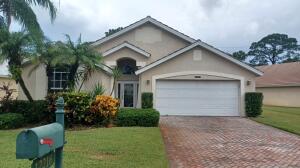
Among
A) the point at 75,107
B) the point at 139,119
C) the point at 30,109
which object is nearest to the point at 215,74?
the point at 139,119

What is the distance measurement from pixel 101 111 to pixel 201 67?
29.0 feet

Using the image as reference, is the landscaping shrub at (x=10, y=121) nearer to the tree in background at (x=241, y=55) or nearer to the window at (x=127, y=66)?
the window at (x=127, y=66)

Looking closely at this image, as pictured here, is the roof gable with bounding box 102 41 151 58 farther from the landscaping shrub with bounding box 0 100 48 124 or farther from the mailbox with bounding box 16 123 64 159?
the mailbox with bounding box 16 123 64 159

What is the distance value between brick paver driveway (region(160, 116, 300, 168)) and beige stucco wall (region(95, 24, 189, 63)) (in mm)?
9702

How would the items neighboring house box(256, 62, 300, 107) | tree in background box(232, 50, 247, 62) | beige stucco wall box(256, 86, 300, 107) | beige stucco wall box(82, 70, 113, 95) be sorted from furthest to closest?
tree in background box(232, 50, 247, 62), neighboring house box(256, 62, 300, 107), beige stucco wall box(256, 86, 300, 107), beige stucco wall box(82, 70, 113, 95)

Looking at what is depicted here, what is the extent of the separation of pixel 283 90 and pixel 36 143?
4069 cm

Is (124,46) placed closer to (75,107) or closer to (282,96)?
(75,107)

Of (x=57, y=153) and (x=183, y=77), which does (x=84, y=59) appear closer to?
(x=183, y=77)

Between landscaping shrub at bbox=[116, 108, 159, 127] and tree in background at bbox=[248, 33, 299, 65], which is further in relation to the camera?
tree in background at bbox=[248, 33, 299, 65]

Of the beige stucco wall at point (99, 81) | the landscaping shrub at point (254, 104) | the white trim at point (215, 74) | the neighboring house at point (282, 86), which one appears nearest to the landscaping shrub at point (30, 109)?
the beige stucco wall at point (99, 81)

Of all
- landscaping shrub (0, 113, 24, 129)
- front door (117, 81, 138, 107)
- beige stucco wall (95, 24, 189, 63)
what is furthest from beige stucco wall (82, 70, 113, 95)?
landscaping shrub (0, 113, 24, 129)

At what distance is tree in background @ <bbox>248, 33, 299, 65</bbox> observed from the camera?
82.4 metres

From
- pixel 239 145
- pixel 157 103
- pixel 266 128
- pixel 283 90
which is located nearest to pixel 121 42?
pixel 157 103

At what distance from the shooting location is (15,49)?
62.7 ft
